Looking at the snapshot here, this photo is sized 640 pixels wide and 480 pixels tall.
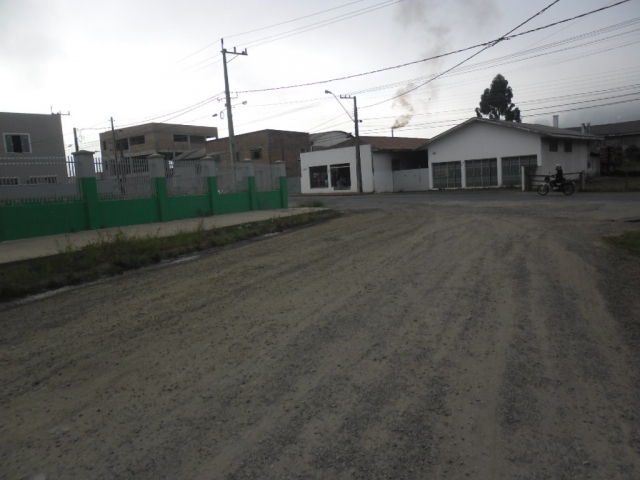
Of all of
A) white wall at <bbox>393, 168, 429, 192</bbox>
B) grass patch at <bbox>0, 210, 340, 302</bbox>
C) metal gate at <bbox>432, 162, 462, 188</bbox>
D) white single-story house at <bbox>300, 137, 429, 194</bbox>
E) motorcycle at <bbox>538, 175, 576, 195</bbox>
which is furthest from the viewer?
white single-story house at <bbox>300, 137, 429, 194</bbox>

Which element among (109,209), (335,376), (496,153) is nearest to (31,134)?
(109,209)

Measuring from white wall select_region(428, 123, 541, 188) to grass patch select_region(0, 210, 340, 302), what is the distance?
85.1ft

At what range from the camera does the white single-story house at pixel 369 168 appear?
141ft

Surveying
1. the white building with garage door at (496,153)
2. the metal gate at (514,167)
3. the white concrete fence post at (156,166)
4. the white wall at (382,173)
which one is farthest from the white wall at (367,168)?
the white concrete fence post at (156,166)

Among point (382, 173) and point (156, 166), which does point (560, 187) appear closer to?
point (382, 173)

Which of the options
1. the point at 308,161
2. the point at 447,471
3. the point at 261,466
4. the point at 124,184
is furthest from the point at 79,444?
the point at 308,161

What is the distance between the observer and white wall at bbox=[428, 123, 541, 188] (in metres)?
34.1

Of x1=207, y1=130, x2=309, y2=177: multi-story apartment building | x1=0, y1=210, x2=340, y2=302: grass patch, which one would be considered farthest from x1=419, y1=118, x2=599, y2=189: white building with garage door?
x1=0, y1=210, x2=340, y2=302: grass patch

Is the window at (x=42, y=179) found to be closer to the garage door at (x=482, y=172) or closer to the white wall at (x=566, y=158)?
the white wall at (x=566, y=158)

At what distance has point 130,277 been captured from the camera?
9.15m

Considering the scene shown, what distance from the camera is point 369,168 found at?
42812mm

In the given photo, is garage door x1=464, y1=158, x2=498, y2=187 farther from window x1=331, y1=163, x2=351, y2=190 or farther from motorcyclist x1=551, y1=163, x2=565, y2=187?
window x1=331, y1=163, x2=351, y2=190

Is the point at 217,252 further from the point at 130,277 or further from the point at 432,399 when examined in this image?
the point at 432,399

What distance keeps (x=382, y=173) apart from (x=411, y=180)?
102 inches
